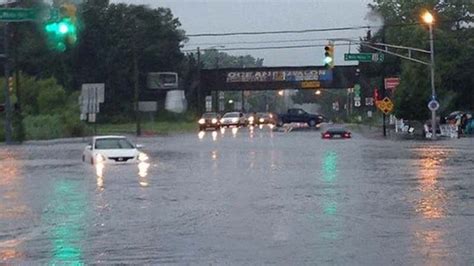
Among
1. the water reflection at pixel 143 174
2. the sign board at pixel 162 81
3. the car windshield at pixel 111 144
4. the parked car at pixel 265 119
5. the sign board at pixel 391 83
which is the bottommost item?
the parked car at pixel 265 119

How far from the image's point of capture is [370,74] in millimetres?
112500

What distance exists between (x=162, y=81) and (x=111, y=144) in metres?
72.4

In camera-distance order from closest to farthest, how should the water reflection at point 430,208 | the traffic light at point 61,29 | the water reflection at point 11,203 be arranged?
the water reflection at point 430,208 < the water reflection at point 11,203 < the traffic light at point 61,29

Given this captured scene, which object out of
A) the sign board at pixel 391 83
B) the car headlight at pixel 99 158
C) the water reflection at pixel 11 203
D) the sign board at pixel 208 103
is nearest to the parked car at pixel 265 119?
the sign board at pixel 208 103

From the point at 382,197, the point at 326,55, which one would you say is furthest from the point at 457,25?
the point at 382,197

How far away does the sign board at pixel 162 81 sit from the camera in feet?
366

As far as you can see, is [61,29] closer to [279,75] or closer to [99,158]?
[99,158]

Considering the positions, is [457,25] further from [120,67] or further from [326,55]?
[326,55]

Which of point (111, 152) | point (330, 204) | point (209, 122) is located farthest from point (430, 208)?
point (209, 122)

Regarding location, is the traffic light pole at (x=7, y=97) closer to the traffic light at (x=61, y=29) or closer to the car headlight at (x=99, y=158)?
the car headlight at (x=99, y=158)

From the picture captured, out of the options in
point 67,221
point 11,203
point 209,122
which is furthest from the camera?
point 209,122

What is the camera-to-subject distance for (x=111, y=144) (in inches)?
1566

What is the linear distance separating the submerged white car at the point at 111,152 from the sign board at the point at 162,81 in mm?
71230

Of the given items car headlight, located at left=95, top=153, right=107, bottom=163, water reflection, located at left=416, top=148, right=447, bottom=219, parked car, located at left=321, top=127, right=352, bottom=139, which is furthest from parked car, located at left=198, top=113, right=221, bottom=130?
car headlight, located at left=95, top=153, right=107, bottom=163
